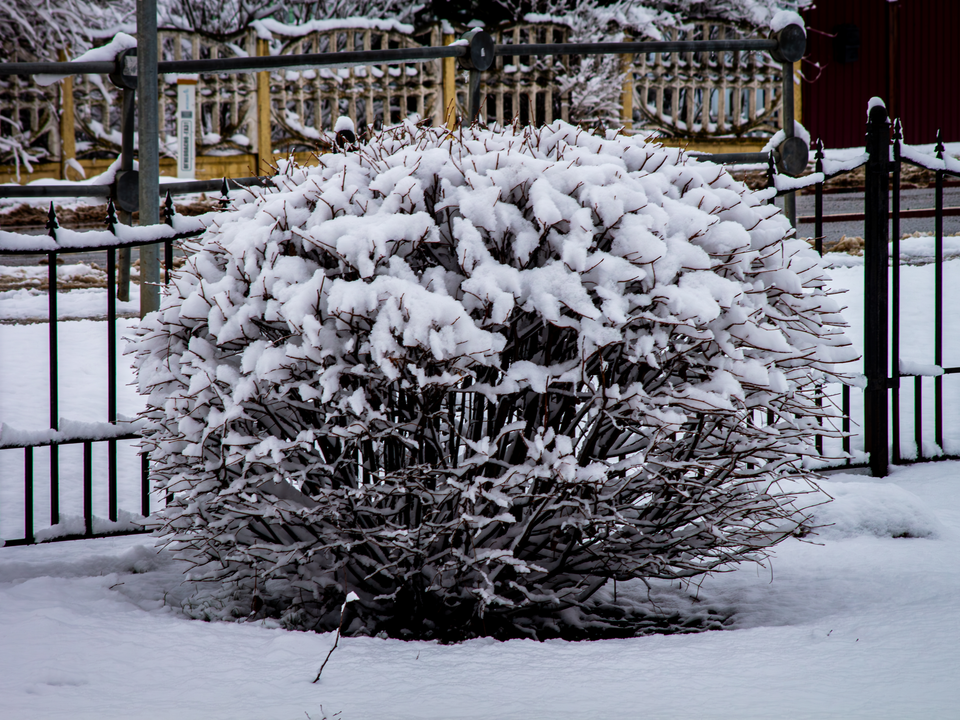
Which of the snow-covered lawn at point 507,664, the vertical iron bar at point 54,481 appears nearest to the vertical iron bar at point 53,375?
the vertical iron bar at point 54,481

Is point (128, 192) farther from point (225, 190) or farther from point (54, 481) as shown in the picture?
point (54, 481)

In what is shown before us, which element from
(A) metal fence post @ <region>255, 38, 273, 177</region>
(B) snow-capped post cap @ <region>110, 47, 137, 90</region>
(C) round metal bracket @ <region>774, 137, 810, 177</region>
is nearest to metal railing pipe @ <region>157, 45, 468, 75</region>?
(B) snow-capped post cap @ <region>110, 47, 137, 90</region>

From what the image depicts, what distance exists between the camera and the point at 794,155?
6.12m

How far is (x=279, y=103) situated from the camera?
14.0 metres

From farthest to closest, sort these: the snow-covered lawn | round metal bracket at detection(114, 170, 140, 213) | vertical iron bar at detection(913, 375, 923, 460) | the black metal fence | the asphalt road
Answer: the asphalt road < round metal bracket at detection(114, 170, 140, 213) < vertical iron bar at detection(913, 375, 923, 460) < the black metal fence < the snow-covered lawn

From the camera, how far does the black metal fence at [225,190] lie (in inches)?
150

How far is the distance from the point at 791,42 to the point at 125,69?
4.21 m

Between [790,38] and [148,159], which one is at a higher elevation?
[790,38]

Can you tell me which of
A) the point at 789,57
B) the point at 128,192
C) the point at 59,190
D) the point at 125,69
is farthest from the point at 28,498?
the point at 789,57

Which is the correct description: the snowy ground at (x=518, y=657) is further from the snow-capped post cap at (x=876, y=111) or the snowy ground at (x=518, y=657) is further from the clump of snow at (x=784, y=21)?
the clump of snow at (x=784, y=21)

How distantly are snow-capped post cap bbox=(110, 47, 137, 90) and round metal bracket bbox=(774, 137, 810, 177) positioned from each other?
4177 mm

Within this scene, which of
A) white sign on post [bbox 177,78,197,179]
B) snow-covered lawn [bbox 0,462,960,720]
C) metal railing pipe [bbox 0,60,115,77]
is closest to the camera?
snow-covered lawn [bbox 0,462,960,720]

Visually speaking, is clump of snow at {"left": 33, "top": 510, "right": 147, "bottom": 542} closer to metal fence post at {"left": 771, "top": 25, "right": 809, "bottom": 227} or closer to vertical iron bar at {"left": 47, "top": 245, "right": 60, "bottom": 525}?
vertical iron bar at {"left": 47, "top": 245, "right": 60, "bottom": 525}

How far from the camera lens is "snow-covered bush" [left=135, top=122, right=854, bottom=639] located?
2393 mm
